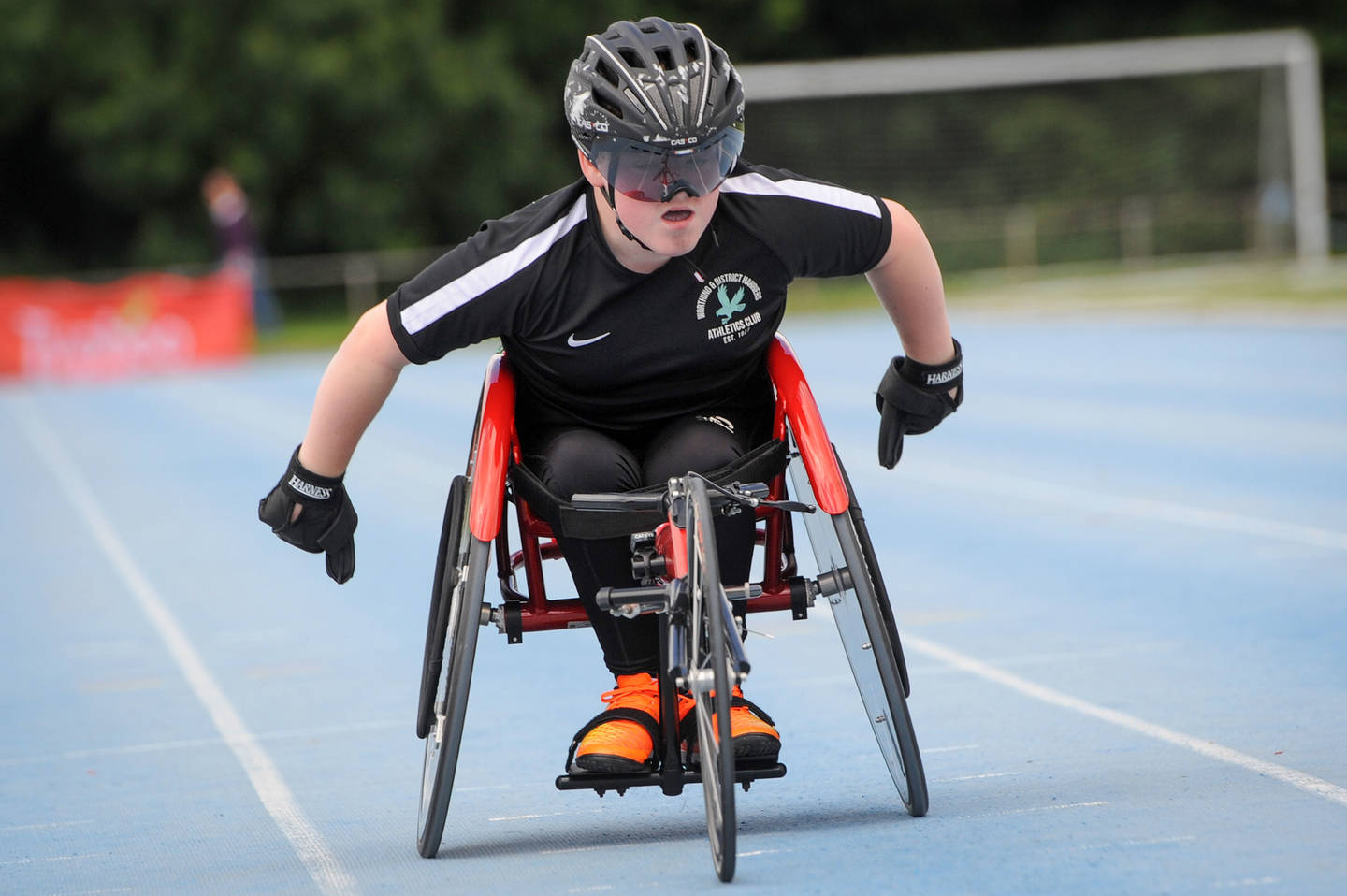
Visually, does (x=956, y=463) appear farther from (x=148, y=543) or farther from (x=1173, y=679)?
(x=1173, y=679)

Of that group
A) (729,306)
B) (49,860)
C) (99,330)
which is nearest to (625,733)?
(729,306)

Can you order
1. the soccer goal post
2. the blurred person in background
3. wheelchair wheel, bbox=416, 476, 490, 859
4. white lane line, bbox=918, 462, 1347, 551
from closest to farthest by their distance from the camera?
1. wheelchair wheel, bbox=416, 476, 490, 859
2. white lane line, bbox=918, 462, 1347, 551
3. the blurred person in background
4. the soccer goal post

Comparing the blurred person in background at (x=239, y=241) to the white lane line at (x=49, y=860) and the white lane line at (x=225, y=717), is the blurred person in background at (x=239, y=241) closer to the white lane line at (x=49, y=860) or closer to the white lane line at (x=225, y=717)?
the white lane line at (x=225, y=717)

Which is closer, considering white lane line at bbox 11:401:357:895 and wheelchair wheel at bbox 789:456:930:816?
wheelchair wheel at bbox 789:456:930:816

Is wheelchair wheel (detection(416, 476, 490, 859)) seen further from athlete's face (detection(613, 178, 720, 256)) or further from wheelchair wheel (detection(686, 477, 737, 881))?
athlete's face (detection(613, 178, 720, 256))

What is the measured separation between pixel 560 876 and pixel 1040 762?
136 cm

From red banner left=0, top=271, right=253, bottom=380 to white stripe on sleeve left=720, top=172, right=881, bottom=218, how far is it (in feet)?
64.3

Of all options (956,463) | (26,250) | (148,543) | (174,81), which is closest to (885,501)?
(956,463)

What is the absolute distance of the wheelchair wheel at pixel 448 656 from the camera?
3637 mm

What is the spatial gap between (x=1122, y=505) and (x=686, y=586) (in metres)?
5.76

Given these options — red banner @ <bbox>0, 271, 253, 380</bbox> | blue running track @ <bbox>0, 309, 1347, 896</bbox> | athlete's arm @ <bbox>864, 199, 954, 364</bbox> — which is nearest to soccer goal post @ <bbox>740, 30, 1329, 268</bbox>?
red banner @ <bbox>0, 271, 253, 380</bbox>

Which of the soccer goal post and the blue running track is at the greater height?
the blue running track

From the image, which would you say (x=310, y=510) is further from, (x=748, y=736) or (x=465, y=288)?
(x=748, y=736)

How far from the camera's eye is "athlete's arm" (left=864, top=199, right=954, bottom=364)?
154 inches
